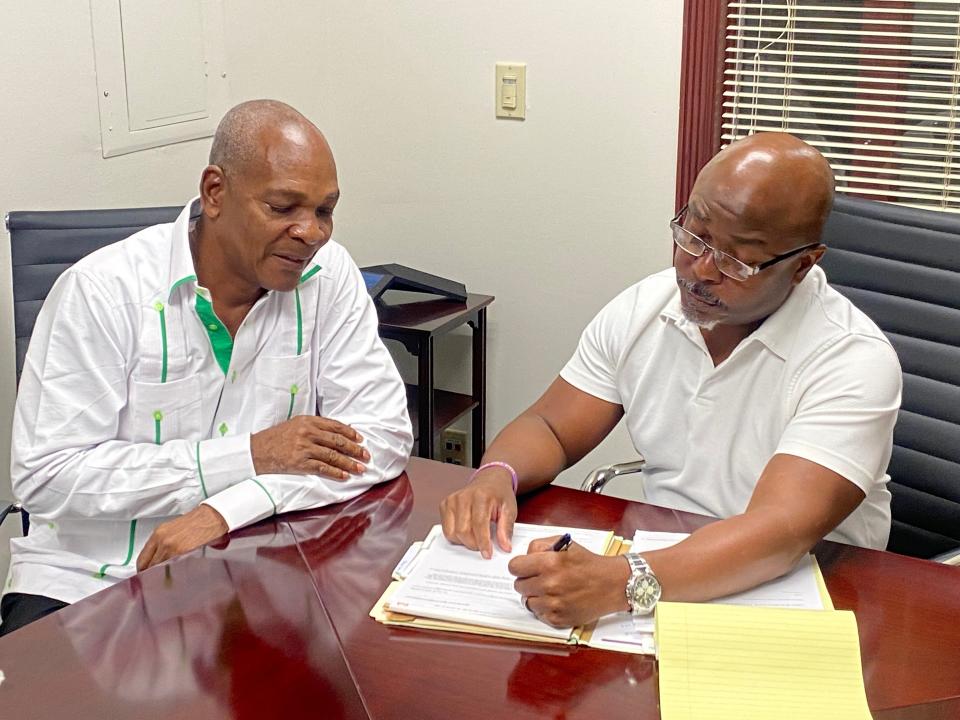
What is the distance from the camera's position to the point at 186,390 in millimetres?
1730

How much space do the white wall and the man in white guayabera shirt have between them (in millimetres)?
904

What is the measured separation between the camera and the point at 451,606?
1.31 meters

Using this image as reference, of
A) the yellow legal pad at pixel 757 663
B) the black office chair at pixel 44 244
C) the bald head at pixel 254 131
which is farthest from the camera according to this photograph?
the black office chair at pixel 44 244

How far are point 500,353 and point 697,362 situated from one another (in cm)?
143

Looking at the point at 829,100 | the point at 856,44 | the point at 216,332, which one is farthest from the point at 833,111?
the point at 216,332

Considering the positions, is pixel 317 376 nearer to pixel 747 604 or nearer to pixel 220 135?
pixel 220 135

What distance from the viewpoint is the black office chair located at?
2.13 m

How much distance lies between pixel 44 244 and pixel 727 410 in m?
1.35

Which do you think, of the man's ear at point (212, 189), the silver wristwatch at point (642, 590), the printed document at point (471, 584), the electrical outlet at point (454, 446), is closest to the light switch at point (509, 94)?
the electrical outlet at point (454, 446)

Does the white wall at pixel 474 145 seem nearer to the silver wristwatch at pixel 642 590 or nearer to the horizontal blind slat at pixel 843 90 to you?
the horizontal blind slat at pixel 843 90

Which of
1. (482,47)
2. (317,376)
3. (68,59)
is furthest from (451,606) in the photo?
(482,47)

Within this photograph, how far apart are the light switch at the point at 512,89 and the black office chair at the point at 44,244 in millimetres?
1142

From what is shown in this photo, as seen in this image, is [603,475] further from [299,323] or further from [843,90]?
[843,90]

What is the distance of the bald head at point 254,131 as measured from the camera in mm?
1666
